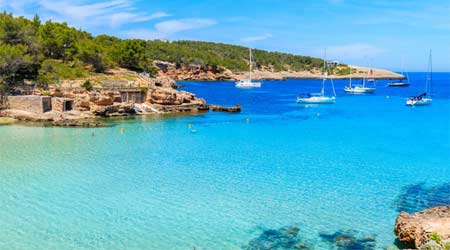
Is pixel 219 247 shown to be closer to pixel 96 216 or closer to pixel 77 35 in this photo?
pixel 96 216

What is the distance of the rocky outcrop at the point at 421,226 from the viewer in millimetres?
13516

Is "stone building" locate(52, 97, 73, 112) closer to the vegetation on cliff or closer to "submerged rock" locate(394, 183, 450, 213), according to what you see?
the vegetation on cliff

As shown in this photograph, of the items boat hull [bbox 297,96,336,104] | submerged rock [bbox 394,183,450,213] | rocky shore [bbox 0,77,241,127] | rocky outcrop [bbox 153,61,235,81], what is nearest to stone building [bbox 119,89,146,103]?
rocky shore [bbox 0,77,241,127]

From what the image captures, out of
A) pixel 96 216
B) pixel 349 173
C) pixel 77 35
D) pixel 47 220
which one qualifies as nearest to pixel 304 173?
pixel 349 173

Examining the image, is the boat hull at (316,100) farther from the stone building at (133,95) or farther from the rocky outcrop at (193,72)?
the rocky outcrop at (193,72)

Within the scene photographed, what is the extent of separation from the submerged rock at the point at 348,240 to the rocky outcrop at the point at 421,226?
1.01m

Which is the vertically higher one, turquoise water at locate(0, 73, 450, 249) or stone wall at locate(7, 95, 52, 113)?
stone wall at locate(7, 95, 52, 113)

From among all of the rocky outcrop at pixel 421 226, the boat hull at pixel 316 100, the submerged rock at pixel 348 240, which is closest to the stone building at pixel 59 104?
the submerged rock at pixel 348 240

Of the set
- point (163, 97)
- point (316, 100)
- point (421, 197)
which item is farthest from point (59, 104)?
point (316, 100)

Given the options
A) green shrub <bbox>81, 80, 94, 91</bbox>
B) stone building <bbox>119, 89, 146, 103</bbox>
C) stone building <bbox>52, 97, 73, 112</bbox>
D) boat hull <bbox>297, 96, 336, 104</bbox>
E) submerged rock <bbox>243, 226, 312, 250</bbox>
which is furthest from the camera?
boat hull <bbox>297, 96, 336, 104</bbox>

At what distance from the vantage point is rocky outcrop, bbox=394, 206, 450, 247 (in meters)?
13.5

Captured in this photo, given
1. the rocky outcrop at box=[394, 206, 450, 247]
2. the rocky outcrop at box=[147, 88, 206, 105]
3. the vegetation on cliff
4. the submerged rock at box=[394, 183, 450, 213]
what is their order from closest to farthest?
the rocky outcrop at box=[394, 206, 450, 247] → the submerged rock at box=[394, 183, 450, 213] → the vegetation on cliff → the rocky outcrop at box=[147, 88, 206, 105]

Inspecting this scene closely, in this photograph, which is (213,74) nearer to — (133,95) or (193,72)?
(193,72)

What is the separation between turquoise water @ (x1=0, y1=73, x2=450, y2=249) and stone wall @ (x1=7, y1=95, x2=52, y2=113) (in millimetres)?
5377
